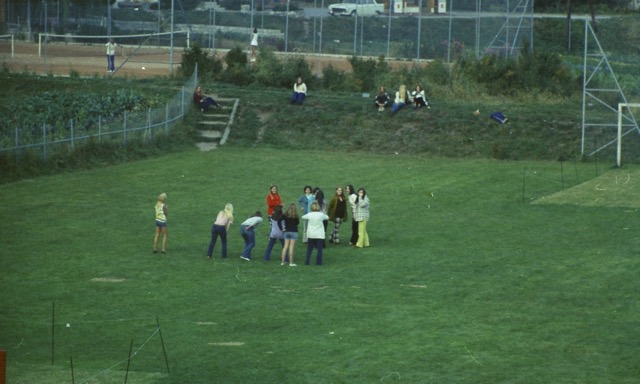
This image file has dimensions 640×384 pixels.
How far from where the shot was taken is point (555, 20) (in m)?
84.5

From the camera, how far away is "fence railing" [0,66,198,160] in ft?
146

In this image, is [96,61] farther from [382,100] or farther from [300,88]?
[382,100]

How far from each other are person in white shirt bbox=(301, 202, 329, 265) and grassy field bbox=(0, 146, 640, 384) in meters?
0.60

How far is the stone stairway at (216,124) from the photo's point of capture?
52531 mm

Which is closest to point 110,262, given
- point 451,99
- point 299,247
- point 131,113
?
point 299,247

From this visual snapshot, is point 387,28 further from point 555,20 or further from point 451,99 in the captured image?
point 555,20

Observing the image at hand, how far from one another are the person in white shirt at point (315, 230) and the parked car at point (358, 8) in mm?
35390

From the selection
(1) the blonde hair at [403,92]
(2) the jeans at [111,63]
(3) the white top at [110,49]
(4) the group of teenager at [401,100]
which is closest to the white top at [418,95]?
(4) the group of teenager at [401,100]

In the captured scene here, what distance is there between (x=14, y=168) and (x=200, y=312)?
19.1 metres

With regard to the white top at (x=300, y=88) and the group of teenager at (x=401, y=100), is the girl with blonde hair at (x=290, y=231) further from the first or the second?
the white top at (x=300, y=88)

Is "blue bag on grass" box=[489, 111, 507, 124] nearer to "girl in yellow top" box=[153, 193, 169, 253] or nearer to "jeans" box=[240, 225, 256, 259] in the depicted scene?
"jeans" box=[240, 225, 256, 259]

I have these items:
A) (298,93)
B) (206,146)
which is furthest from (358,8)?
(206,146)

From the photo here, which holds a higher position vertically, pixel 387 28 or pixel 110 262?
pixel 387 28

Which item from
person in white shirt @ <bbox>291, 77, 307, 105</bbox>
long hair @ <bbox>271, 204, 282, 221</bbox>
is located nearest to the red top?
long hair @ <bbox>271, 204, 282, 221</bbox>
